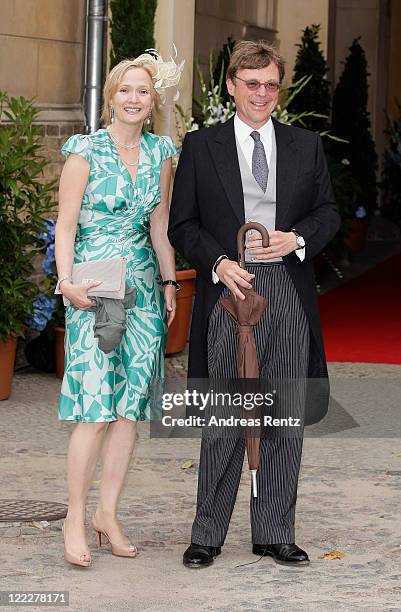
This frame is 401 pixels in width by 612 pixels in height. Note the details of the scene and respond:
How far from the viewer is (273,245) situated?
5.10 meters

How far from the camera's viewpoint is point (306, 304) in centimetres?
530

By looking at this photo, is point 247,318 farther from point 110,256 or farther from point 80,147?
point 80,147

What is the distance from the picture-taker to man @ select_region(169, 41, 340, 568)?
5.23m

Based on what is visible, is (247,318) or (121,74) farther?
(121,74)

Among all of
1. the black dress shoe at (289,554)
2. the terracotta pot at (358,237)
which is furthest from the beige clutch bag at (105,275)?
the terracotta pot at (358,237)

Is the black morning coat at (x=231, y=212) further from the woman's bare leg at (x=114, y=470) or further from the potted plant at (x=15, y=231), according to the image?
the potted plant at (x=15, y=231)

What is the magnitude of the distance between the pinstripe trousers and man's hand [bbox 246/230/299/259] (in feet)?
0.42

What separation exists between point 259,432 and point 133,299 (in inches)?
25.8

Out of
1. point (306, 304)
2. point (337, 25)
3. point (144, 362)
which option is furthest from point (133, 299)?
point (337, 25)

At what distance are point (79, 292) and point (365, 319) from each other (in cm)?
784

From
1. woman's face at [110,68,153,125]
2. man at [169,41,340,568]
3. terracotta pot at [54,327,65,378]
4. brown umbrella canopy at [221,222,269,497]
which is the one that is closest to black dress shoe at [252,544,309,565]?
man at [169,41,340,568]

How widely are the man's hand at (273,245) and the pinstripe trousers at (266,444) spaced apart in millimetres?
127

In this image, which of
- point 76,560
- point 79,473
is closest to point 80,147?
point 79,473

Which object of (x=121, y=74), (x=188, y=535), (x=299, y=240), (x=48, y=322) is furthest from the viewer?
(x=48, y=322)
